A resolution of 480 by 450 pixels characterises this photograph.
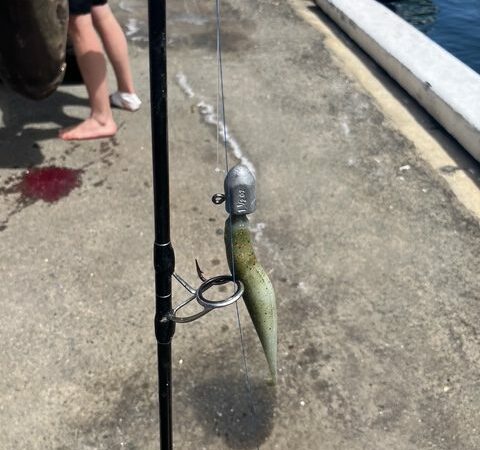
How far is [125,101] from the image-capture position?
15.3 ft

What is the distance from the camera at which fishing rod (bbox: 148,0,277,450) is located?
4.77ft

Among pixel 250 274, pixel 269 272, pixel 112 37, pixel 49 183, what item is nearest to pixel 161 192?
pixel 250 274

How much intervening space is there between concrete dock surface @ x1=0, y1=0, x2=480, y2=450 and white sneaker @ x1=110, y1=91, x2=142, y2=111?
0.07 meters

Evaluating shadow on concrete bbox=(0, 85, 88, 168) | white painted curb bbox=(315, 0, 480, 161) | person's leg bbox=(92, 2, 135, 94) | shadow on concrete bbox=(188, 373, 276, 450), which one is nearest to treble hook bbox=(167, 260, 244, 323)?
shadow on concrete bbox=(188, 373, 276, 450)

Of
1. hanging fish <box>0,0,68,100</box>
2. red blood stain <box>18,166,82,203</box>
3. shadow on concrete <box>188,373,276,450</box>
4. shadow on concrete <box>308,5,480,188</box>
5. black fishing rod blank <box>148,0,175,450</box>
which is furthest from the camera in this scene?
shadow on concrete <box>308,5,480,188</box>

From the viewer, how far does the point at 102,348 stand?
9.68 ft

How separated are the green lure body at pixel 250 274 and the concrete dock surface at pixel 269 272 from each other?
2.93 ft

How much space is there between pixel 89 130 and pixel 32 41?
2.51 m

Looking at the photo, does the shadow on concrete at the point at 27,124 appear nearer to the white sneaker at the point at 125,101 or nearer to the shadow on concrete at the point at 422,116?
the white sneaker at the point at 125,101

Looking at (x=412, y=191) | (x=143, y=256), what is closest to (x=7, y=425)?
(x=143, y=256)

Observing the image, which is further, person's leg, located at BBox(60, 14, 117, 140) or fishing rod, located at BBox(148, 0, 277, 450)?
person's leg, located at BBox(60, 14, 117, 140)

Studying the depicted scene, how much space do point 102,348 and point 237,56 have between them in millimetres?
3439

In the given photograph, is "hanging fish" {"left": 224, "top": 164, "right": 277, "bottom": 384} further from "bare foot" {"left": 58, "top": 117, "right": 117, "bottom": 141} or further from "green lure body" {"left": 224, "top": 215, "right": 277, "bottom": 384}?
"bare foot" {"left": 58, "top": 117, "right": 117, "bottom": 141}

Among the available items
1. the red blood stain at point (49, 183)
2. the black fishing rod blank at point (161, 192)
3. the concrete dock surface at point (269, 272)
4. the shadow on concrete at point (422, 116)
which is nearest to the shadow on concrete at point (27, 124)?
the concrete dock surface at point (269, 272)
